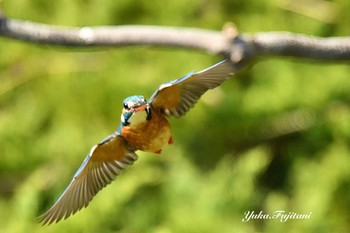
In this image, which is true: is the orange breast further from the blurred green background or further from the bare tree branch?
the blurred green background

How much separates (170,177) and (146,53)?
32cm

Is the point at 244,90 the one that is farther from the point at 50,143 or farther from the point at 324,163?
the point at 50,143

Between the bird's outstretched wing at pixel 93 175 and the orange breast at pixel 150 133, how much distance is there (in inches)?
0.8

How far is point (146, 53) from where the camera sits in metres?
1.77

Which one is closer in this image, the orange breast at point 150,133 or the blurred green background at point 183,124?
the orange breast at point 150,133

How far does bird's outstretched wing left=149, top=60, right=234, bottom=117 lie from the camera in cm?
36

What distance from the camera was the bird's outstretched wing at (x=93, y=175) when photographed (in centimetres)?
36

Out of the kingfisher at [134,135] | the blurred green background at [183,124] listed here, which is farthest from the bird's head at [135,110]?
the blurred green background at [183,124]

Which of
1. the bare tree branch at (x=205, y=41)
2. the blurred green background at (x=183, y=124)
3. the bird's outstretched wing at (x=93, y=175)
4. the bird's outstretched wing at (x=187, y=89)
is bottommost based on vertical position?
the bird's outstretched wing at (x=93, y=175)

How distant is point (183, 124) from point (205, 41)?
4.06 ft

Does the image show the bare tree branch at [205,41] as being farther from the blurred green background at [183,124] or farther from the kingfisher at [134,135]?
the blurred green background at [183,124]

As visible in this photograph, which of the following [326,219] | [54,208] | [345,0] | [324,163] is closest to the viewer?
[54,208]

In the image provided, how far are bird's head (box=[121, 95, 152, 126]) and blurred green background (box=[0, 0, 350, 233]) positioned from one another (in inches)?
41.0

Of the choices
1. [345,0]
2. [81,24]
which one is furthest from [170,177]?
[345,0]
